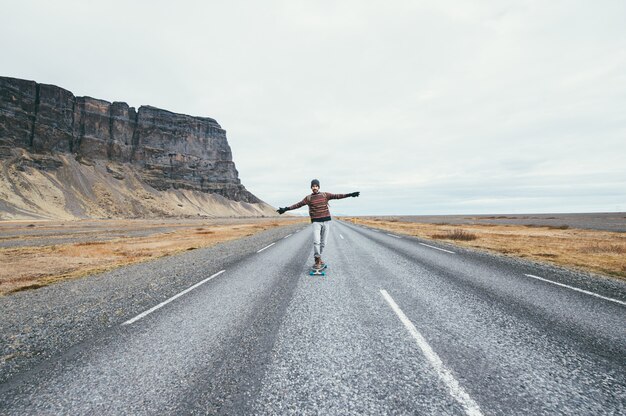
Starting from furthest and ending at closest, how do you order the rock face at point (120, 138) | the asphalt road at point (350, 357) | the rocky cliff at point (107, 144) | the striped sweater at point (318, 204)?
1. the rock face at point (120, 138)
2. the rocky cliff at point (107, 144)
3. the striped sweater at point (318, 204)
4. the asphalt road at point (350, 357)

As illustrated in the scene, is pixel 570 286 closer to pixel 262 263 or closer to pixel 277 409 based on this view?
pixel 277 409

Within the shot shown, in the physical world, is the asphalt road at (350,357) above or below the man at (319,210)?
below

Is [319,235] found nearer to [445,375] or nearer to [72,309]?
[445,375]

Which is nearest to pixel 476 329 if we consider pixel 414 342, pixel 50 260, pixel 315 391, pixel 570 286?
pixel 414 342

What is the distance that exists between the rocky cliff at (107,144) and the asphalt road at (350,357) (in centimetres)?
9782

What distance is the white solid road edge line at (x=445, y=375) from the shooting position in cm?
244

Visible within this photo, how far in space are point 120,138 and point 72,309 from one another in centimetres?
14052

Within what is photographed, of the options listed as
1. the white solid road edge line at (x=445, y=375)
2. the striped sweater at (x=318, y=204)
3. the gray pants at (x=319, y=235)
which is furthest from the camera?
the striped sweater at (x=318, y=204)

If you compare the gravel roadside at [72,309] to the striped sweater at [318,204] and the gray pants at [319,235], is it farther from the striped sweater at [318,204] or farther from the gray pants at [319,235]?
the striped sweater at [318,204]

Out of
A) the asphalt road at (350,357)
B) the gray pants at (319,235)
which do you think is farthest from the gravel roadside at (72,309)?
the gray pants at (319,235)

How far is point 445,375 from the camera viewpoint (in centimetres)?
294

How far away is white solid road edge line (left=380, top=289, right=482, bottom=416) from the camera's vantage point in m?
2.44

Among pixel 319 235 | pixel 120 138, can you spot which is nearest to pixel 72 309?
pixel 319 235

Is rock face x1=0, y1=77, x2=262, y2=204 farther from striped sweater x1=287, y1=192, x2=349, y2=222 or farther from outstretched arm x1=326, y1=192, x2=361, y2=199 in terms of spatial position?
outstretched arm x1=326, y1=192, x2=361, y2=199
